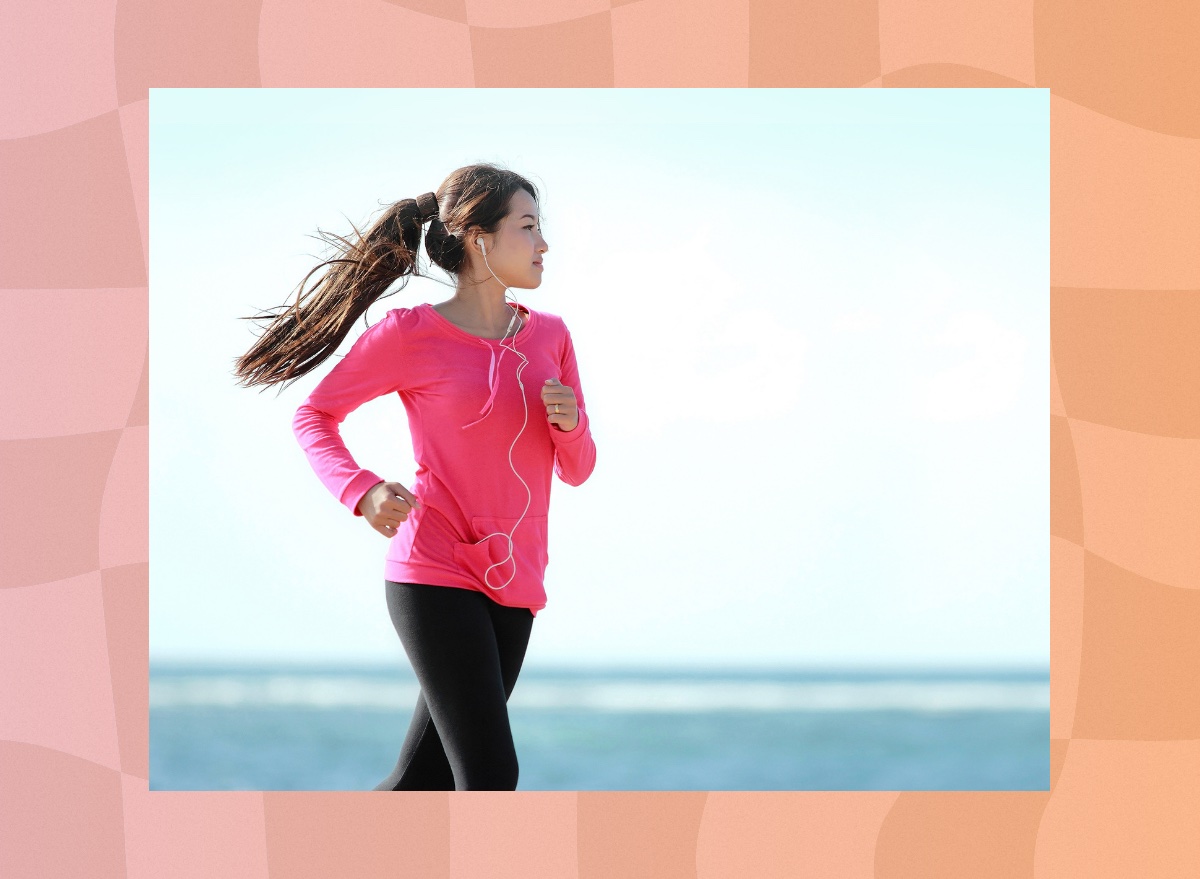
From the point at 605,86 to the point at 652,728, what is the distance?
10012 millimetres

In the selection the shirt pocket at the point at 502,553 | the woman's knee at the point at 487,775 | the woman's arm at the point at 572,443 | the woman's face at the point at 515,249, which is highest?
the woman's face at the point at 515,249

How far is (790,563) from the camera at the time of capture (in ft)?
47.4

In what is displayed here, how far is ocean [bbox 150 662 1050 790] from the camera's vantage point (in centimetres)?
1009

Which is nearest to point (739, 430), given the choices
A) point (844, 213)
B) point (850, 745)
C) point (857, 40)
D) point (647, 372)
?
point (647, 372)

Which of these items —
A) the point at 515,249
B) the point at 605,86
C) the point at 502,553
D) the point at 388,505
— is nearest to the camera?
the point at 388,505

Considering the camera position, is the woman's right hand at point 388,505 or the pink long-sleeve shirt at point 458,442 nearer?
the woman's right hand at point 388,505

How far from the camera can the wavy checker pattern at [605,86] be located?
250 cm

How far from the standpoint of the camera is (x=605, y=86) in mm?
2547

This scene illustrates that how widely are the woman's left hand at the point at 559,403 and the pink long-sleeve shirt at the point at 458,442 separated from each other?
0.06 meters

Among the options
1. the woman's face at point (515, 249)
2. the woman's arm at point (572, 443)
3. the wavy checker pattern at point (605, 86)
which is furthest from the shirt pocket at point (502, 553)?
the wavy checker pattern at point (605, 86)

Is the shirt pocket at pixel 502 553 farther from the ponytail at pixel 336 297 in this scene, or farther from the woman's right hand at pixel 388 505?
the ponytail at pixel 336 297

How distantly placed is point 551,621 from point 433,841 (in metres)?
12.8

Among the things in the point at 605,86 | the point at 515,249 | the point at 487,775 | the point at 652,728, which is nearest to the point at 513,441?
the point at 515,249

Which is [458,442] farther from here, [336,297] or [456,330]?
[336,297]
